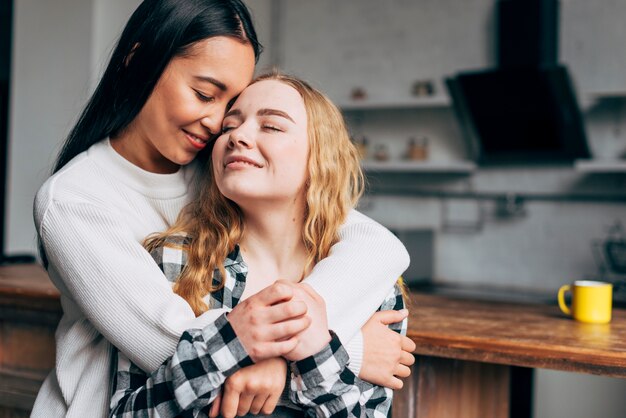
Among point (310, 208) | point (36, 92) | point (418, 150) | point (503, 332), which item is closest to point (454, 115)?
point (418, 150)

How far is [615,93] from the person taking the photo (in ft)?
12.8

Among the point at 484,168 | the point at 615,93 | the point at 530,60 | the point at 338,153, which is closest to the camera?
the point at 338,153

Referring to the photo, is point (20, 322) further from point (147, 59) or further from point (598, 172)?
point (598, 172)

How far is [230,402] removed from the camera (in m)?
1.00

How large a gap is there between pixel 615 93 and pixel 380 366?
130 inches

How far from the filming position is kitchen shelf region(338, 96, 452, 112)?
452 cm

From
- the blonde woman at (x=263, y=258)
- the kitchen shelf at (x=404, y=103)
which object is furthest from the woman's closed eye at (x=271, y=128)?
the kitchen shelf at (x=404, y=103)

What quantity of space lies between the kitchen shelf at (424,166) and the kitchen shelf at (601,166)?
687mm

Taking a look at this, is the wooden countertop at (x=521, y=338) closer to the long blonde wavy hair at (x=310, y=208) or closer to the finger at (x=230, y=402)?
the long blonde wavy hair at (x=310, y=208)

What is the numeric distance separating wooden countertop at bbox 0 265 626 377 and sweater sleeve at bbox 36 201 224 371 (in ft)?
1.72

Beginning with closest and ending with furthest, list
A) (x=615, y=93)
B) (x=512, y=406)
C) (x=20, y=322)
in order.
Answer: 1. (x=20, y=322)
2. (x=512, y=406)
3. (x=615, y=93)

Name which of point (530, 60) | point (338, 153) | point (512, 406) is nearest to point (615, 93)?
point (530, 60)

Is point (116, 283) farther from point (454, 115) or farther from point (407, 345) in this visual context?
point (454, 115)

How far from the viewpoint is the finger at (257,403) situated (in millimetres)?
1021
